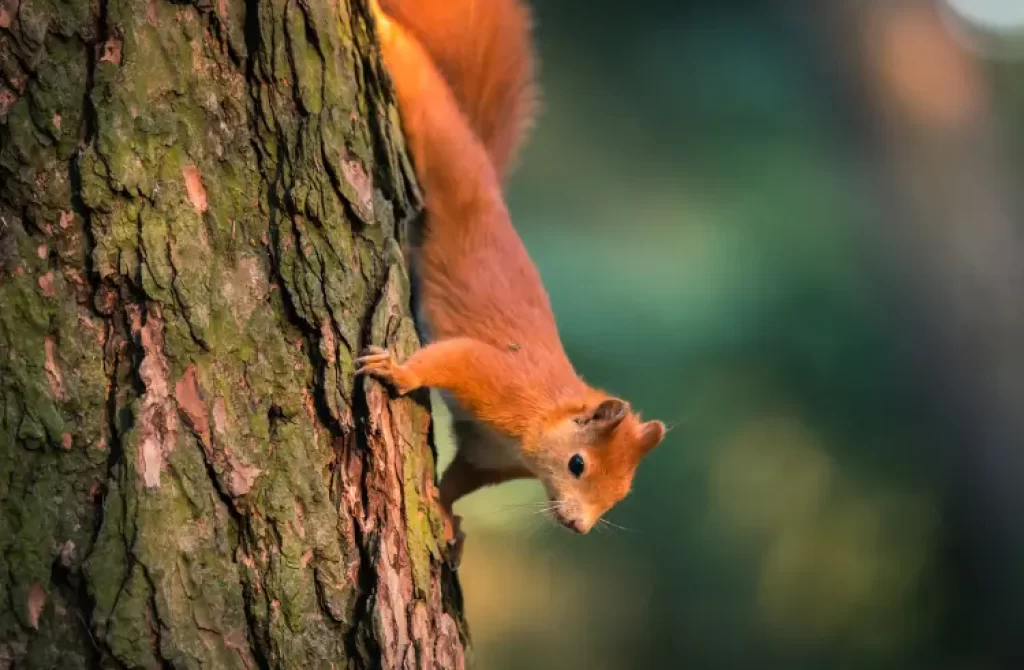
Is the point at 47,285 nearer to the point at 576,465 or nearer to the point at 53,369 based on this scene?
the point at 53,369

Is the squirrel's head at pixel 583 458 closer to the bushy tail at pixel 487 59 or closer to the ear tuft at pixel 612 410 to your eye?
the ear tuft at pixel 612 410

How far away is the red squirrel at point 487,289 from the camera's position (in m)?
1.41

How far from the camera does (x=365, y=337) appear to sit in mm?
1140

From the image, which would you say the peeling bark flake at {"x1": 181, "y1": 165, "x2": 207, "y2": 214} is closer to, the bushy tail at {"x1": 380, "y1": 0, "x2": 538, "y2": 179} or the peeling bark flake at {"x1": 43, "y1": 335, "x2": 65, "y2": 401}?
the peeling bark flake at {"x1": 43, "y1": 335, "x2": 65, "y2": 401}

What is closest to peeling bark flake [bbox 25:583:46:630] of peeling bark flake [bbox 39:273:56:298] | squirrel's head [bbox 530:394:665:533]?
peeling bark flake [bbox 39:273:56:298]

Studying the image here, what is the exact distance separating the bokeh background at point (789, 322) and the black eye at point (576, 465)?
1071mm

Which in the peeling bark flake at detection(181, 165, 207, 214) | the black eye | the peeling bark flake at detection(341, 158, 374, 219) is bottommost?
the black eye

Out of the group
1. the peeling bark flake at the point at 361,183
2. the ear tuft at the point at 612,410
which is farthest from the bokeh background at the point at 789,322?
the peeling bark flake at the point at 361,183

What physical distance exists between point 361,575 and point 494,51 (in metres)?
1.02


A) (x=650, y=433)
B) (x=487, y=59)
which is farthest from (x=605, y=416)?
(x=487, y=59)

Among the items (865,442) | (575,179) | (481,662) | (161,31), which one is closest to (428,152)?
(161,31)

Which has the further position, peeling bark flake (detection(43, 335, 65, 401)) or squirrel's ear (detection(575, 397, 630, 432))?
squirrel's ear (detection(575, 397, 630, 432))

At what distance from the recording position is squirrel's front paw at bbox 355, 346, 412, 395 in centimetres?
111

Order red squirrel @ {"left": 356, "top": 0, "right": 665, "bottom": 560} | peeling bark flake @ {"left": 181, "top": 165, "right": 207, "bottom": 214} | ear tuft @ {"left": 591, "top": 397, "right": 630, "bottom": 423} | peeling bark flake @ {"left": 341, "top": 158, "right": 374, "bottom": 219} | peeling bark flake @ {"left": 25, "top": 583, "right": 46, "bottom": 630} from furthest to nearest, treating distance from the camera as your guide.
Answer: ear tuft @ {"left": 591, "top": 397, "right": 630, "bottom": 423}
red squirrel @ {"left": 356, "top": 0, "right": 665, "bottom": 560}
peeling bark flake @ {"left": 341, "top": 158, "right": 374, "bottom": 219}
peeling bark flake @ {"left": 181, "top": 165, "right": 207, "bottom": 214}
peeling bark flake @ {"left": 25, "top": 583, "right": 46, "bottom": 630}
